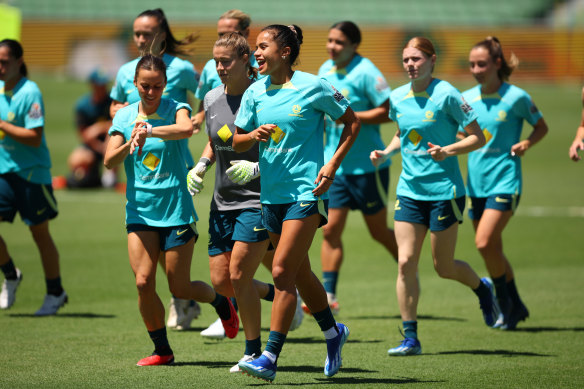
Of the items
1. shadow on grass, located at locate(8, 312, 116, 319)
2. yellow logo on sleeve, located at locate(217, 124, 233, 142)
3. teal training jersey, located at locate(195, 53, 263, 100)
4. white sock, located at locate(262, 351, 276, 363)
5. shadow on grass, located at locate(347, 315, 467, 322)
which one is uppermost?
teal training jersey, located at locate(195, 53, 263, 100)

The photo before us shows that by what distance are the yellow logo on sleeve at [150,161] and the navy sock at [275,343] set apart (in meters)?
1.56

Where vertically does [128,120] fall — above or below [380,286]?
above

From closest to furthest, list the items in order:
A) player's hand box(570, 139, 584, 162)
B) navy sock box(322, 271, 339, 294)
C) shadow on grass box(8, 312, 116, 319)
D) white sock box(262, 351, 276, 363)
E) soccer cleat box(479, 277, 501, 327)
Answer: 1. white sock box(262, 351, 276, 363)
2. player's hand box(570, 139, 584, 162)
3. soccer cleat box(479, 277, 501, 327)
4. shadow on grass box(8, 312, 116, 319)
5. navy sock box(322, 271, 339, 294)

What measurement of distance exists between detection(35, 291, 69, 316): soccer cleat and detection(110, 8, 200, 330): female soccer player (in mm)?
1155

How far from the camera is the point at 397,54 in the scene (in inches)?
1533

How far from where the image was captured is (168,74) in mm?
7867

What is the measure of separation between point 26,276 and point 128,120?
14.4 feet

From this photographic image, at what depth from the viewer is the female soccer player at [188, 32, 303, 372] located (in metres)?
5.88

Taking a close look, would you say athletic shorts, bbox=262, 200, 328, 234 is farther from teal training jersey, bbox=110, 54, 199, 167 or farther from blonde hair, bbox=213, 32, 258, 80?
teal training jersey, bbox=110, 54, 199, 167

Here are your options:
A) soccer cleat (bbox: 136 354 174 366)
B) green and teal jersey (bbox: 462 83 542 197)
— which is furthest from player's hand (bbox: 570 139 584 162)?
soccer cleat (bbox: 136 354 174 366)

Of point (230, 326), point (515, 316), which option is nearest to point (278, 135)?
point (230, 326)

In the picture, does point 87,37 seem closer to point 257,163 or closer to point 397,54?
point 397,54

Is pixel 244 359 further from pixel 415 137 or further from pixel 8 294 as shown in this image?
pixel 8 294

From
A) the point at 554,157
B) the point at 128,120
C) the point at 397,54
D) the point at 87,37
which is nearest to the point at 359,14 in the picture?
the point at 397,54
